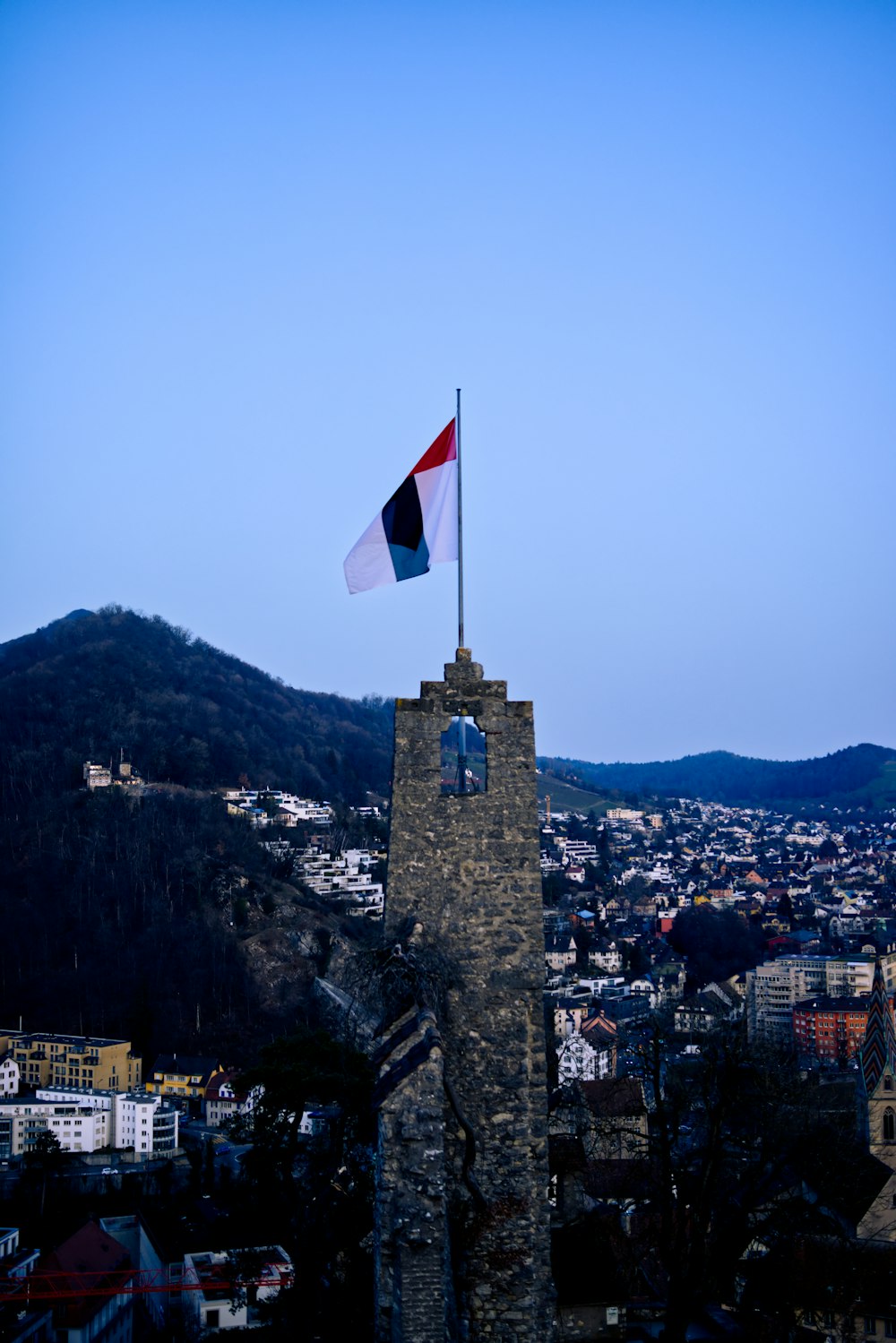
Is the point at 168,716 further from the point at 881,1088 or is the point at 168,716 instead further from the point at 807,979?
the point at 881,1088

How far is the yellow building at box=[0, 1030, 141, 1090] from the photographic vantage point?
62.4 metres

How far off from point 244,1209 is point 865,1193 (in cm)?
1679

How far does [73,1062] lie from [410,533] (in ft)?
196

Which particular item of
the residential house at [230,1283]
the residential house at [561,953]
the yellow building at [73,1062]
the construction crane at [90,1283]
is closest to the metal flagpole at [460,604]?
the residential house at [230,1283]

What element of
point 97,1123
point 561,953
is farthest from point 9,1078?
point 561,953

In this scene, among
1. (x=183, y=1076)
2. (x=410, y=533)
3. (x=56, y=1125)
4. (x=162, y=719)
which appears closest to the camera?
(x=410, y=533)

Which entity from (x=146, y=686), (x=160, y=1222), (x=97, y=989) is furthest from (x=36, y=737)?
(x=160, y=1222)

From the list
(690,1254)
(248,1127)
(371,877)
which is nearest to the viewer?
(690,1254)

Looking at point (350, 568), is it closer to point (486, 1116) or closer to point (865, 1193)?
point (486, 1116)

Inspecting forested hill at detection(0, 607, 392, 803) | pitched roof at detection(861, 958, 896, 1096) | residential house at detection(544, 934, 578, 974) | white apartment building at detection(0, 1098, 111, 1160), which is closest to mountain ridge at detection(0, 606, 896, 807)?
forested hill at detection(0, 607, 392, 803)

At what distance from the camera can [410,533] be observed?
9.76 metres

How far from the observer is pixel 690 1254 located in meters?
10.7

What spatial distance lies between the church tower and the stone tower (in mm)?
18644

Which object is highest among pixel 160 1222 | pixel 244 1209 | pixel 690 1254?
pixel 690 1254
